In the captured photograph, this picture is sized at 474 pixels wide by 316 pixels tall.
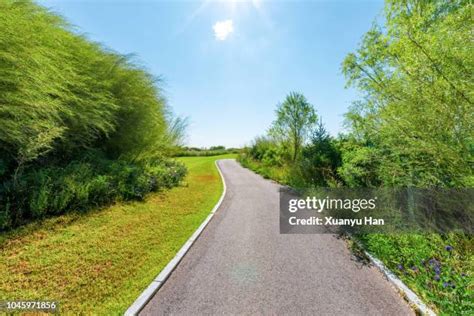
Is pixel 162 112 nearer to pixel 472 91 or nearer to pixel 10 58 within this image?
pixel 10 58

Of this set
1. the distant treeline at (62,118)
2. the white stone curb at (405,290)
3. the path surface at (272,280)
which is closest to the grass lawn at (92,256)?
the path surface at (272,280)

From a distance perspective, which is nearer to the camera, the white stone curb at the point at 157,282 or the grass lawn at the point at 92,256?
the white stone curb at the point at 157,282

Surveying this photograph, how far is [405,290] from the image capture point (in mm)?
2791

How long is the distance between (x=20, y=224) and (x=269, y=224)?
18.3ft

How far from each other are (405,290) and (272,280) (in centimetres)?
177

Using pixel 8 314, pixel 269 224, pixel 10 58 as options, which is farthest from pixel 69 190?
pixel 269 224

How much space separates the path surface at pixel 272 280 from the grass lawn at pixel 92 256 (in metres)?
0.52

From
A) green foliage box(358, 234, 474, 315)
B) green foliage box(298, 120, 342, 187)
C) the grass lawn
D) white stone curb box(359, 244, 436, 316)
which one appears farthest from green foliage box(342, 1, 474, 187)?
the grass lawn

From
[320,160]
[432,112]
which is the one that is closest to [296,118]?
[320,160]

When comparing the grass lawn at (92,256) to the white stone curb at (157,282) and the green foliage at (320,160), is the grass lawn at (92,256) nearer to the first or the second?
the white stone curb at (157,282)

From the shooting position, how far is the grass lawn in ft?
8.88

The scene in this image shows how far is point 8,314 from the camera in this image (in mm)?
2369

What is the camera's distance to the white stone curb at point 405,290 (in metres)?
2.45

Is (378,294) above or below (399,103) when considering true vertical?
below
